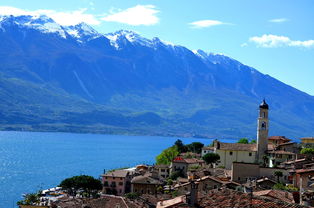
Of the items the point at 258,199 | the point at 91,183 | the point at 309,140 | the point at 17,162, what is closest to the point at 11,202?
the point at 91,183

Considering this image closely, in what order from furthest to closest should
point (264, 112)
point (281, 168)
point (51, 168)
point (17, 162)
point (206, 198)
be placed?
1. point (17, 162)
2. point (51, 168)
3. point (264, 112)
4. point (281, 168)
5. point (206, 198)

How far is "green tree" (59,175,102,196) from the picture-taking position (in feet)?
234

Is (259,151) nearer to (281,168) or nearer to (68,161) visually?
(281,168)

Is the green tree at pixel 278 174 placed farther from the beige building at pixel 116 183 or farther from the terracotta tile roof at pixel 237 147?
the beige building at pixel 116 183

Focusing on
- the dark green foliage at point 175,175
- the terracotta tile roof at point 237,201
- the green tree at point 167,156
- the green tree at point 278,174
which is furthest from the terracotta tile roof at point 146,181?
the terracotta tile roof at point 237,201

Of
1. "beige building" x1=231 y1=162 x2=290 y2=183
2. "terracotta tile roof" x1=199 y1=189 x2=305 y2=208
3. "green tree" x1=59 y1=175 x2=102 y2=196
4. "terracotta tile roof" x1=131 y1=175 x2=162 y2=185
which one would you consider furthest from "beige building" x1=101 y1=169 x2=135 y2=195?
"terracotta tile roof" x1=199 y1=189 x2=305 y2=208

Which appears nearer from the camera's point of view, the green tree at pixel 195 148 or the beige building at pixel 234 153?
the beige building at pixel 234 153

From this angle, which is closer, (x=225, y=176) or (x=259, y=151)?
(x=225, y=176)

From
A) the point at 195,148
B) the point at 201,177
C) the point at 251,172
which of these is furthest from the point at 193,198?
the point at 195,148

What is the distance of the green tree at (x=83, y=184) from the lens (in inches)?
2808

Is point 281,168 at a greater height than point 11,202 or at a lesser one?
greater

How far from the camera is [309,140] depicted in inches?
3386

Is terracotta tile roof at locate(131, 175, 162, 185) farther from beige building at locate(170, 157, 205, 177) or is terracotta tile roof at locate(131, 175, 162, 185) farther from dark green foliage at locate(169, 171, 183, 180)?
beige building at locate(170, 157, 205, 177)

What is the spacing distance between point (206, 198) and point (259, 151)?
5770 cm
